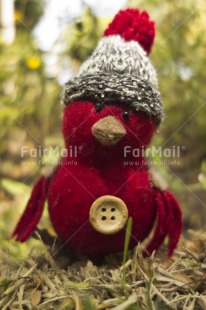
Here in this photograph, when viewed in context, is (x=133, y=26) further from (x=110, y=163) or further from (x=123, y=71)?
(x=110, y=163)

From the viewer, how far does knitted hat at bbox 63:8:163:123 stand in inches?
31.0

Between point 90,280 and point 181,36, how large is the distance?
1.54 metres

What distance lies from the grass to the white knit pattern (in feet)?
1.22

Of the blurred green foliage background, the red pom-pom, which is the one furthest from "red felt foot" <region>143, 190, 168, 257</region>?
the blurred green foliage background

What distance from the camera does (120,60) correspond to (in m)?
0.84

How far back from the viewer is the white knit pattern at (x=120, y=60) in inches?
33.0

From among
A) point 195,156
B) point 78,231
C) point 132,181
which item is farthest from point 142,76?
point 195,156

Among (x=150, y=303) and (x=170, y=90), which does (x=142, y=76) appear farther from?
(x=170, y=90)

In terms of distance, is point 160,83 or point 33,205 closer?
point 33,205

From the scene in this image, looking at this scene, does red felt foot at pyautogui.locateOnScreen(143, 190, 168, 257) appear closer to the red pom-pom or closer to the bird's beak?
the bird's beak

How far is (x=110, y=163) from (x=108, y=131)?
9 centimetres

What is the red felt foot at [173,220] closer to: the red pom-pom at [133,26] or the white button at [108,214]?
the white button at [108,214]

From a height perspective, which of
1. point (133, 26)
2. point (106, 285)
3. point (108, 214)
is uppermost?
point (133, 26)

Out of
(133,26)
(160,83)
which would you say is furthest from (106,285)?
(160,83)
